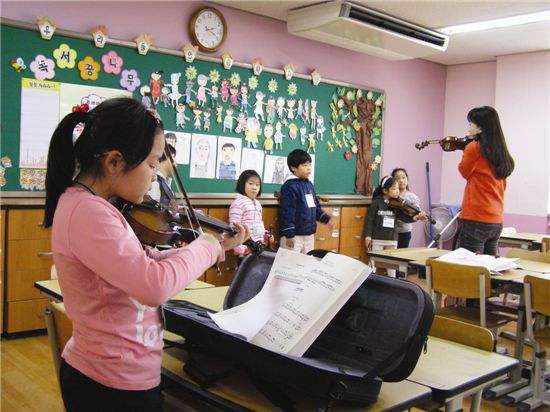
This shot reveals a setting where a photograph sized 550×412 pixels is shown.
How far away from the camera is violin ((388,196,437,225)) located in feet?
16.6

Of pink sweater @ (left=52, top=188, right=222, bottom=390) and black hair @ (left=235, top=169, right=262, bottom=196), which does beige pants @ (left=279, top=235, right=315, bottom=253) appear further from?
pink sweater @ (left=52, top=188, right=222, bottom=390)

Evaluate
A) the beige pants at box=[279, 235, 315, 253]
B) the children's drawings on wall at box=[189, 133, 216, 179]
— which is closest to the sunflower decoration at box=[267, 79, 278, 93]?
the children's drawings on wall at box=[189, 133, 216, 179]

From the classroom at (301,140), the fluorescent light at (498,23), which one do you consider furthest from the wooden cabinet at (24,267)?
the fluorescent light at (498,23)

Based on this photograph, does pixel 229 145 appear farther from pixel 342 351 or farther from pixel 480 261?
pixel 342 351

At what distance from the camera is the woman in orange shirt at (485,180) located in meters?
3.57

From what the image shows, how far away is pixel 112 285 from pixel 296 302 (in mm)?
397

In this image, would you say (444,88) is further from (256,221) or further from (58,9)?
(58,9)

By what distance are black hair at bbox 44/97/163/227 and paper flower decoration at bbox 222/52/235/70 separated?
366cm

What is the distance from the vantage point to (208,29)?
4605 millimetres

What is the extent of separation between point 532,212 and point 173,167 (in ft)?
19.1

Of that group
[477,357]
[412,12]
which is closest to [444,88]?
[412,12]

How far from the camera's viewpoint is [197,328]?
1.27 m

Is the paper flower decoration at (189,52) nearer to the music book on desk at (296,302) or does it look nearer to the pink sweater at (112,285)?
the music book on desk at (296,302)

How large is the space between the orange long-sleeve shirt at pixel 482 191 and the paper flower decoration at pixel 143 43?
7.94 feet
